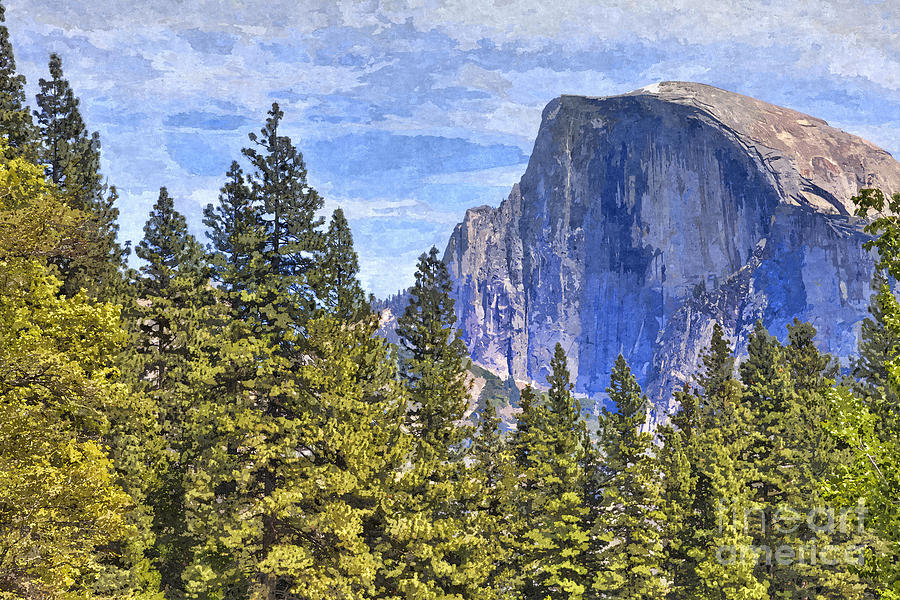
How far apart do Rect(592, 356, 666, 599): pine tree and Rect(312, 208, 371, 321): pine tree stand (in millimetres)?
12339

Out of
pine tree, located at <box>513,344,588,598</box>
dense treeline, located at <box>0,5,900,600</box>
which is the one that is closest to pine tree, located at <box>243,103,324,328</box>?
dense treeline, located at <box>0,5,900,600</box>

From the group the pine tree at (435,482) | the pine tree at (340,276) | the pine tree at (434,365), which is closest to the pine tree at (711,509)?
the pine tree at (435,482)

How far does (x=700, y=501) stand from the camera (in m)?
34.6

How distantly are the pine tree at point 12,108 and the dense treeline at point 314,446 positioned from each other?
4.4 inches

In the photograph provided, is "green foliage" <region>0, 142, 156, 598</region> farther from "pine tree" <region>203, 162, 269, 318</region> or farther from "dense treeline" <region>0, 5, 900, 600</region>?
"pine tree" <region>203, 162, 269, 318</region>

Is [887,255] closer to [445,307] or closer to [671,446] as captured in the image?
[445,307]

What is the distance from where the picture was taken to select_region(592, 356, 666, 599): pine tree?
3209cm

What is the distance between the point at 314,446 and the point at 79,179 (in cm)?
1628

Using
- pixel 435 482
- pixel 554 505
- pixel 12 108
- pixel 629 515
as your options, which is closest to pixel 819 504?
pixel 629 515

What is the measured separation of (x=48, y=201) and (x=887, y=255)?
54.7ft

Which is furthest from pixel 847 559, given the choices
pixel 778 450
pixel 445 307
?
pixel 445 307

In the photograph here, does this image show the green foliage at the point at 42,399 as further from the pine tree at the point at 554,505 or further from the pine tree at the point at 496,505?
the pine tree at the point at 554,505

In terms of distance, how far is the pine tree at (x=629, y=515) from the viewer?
105ft

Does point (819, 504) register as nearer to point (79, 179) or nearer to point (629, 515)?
point (629, 515)
